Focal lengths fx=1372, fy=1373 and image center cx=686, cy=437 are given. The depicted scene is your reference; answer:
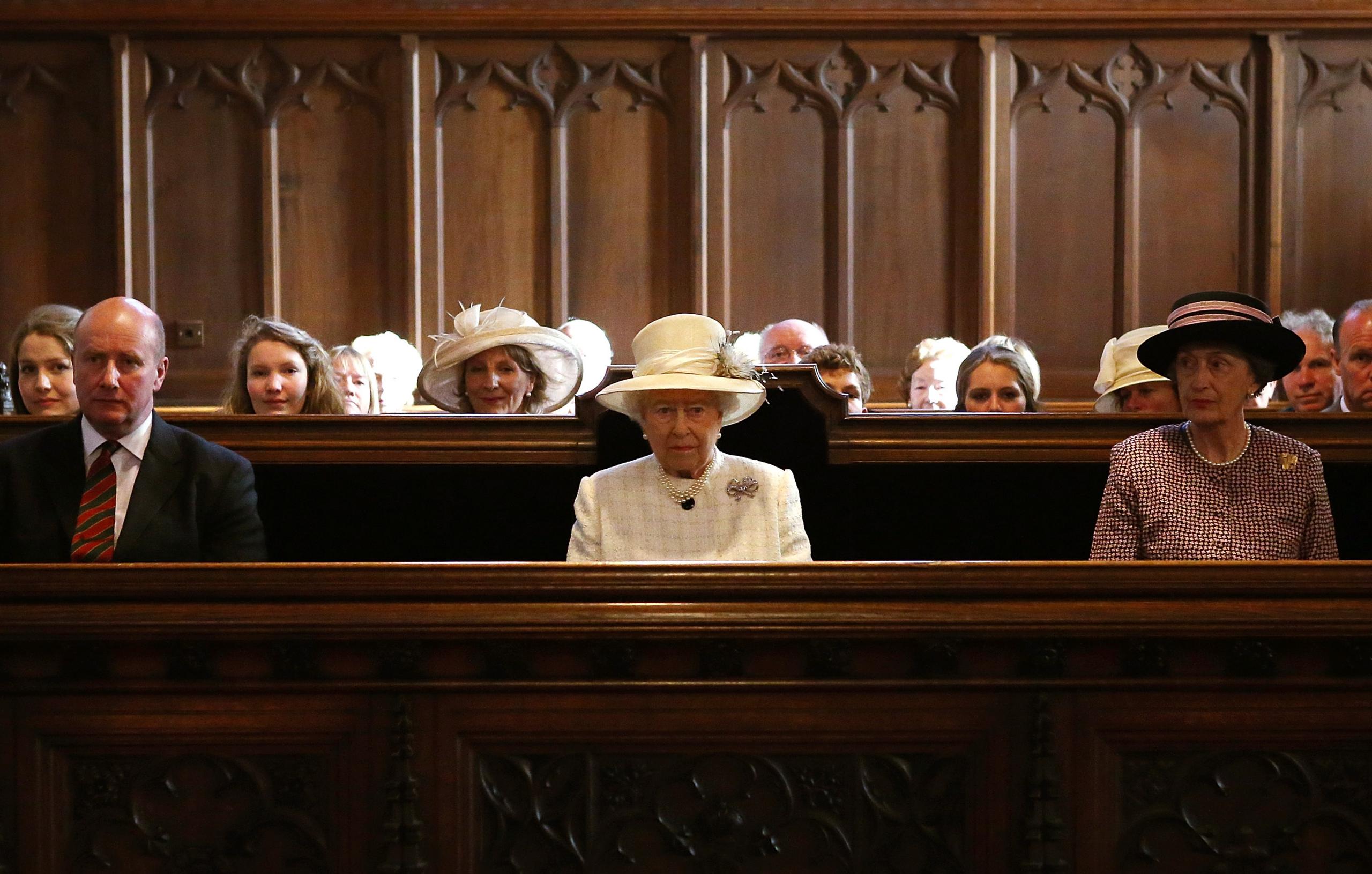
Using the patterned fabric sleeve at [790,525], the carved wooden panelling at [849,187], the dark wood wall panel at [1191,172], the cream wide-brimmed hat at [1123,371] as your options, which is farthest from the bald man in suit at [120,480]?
the dark wood wall panel at [1191,172]

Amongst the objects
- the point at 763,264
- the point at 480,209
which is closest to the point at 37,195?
the point at 480,209

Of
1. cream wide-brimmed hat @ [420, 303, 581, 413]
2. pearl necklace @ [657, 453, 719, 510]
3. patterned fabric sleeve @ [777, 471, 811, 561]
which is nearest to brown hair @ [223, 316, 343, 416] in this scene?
cream wide-brimmed hat @ [420, 303, 581, 413]

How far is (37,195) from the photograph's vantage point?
21.5 ft

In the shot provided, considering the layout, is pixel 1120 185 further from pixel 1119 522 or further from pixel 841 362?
pixel 1119 522

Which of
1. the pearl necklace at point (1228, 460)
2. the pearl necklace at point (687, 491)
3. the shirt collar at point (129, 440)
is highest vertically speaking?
the shirt collar at point (129, 440)

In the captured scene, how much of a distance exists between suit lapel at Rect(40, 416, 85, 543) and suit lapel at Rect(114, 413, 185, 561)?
0.11 metres

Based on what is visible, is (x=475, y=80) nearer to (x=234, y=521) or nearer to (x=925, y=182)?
(x=925, y=182)

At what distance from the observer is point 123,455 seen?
9.88 feet

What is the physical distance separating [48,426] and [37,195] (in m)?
3.71

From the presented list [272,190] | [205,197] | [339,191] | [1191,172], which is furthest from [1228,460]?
[205,197]

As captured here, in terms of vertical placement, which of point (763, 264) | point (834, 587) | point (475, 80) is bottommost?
point (834, 587)

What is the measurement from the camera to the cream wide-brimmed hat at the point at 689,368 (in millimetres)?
3000

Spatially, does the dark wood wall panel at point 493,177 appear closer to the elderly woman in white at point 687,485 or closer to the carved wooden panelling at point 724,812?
the elderly woman in white at point 687,485

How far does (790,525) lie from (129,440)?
1.47 metres
